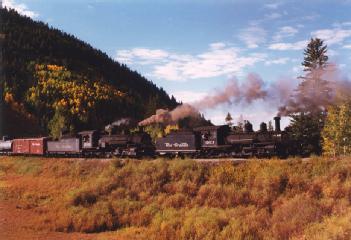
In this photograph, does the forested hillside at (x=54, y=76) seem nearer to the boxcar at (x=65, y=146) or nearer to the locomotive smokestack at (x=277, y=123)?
the boxcar at (x=65, y=146)

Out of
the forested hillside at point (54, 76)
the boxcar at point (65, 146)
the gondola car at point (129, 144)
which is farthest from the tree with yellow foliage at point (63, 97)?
the gondola car at point (129, 144)

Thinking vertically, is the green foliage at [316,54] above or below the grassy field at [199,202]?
above

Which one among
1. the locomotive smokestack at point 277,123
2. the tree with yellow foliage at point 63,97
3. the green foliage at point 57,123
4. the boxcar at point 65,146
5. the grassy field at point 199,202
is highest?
the tree with yellow foliage at point 63,97

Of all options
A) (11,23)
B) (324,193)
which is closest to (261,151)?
(324,193)

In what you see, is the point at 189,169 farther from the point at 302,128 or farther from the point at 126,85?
the point at 126,85

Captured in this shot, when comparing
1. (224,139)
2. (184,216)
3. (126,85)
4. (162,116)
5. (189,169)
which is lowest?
(184,216)

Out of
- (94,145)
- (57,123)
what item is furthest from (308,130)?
(57,123)

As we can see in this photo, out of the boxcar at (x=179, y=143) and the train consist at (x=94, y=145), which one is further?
the train consist at (x=94, y=145)

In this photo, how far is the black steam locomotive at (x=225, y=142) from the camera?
25547 millimetres

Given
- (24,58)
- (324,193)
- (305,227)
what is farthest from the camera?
(24,58)

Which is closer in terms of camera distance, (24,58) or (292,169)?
(292,169)

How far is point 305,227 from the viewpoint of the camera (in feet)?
53.4

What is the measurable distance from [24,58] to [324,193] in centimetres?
14001

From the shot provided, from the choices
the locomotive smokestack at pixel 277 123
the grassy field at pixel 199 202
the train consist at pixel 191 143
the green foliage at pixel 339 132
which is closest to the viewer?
the grassy field at pixel 199 202
